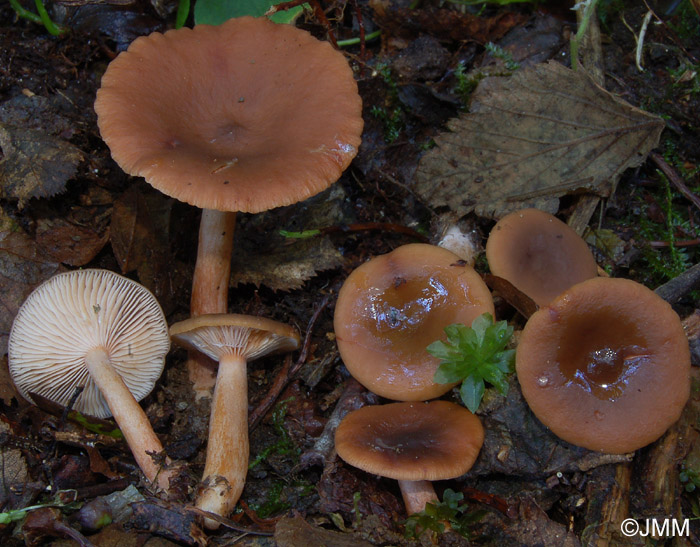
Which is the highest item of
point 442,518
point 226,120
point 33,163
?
point 226,120

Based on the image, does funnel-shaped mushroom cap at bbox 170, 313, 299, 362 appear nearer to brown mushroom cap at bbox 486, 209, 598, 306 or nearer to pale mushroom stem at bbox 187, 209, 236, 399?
pale mushroom stem at bbox 187, 209, 236, 399

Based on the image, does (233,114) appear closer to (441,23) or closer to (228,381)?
(228,381)

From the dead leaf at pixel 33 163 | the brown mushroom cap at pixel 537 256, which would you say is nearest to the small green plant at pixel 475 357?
the brown mushroom cap at pixel 537 256

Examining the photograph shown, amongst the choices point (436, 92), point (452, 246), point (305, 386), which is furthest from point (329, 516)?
point (436, 92)

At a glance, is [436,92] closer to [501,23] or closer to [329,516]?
[501,23]

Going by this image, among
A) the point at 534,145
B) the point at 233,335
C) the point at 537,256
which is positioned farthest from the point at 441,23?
the point at 233,335

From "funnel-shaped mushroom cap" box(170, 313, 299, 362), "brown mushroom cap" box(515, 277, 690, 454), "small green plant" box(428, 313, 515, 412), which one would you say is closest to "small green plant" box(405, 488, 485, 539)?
"small green plant" box(428, 313, 515, 412)

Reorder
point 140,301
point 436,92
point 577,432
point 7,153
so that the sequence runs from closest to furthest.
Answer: point 577,432, point 140,301, point 7,153, point 436,92
